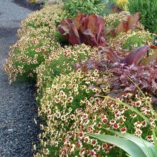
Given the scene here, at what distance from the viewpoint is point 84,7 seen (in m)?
8.87

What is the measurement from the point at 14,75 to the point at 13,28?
15.1ft

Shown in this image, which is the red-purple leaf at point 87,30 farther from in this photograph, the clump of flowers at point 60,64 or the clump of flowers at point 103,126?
the clump of flowers at point 103,126

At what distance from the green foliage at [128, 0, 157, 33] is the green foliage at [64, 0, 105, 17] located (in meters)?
1.17

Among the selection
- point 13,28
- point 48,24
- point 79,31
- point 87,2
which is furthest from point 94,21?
point 13,28

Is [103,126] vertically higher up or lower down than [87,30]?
higher up

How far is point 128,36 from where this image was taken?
5.62 meters

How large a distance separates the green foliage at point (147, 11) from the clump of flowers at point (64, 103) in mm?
3671

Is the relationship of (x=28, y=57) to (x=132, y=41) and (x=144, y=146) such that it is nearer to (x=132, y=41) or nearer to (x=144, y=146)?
(x=132, y=41)

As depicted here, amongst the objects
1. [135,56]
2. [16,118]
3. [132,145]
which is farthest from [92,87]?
[132,145]

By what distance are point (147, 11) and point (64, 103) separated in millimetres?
4203

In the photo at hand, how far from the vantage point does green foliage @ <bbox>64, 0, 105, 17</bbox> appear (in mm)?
8805

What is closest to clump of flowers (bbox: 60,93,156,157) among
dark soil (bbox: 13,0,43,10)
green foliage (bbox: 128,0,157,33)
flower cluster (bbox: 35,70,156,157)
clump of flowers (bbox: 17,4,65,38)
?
flower cluster (bbox: 35,70,156,157)

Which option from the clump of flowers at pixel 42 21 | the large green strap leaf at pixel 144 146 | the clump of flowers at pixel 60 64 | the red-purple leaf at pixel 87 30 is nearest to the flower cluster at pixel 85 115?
the large green strap leaf at pixel 144 146

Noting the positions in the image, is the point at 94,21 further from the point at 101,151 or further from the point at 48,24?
the point at 101,151
